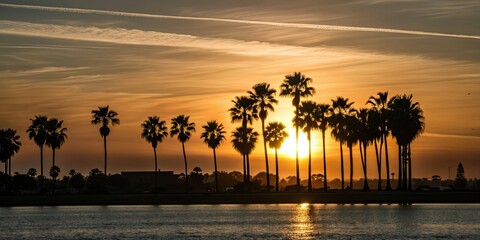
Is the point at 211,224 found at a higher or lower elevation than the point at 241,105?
lower

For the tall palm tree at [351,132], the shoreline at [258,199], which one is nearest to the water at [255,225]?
the shoreline at [258,199]

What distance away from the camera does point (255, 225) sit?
93875mm

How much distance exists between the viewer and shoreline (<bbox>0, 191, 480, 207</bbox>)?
427 ft

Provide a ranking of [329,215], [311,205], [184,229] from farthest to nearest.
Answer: [311,205] → [329,215] → [184,229]

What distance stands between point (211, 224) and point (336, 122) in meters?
61.9

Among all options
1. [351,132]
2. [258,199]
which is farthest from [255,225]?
[351,132]

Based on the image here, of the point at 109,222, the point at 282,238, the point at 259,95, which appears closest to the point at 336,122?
the point at 259,95

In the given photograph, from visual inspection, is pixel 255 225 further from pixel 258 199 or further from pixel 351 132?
pixel 351 132

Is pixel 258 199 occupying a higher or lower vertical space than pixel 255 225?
higher

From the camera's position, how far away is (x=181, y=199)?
468 ft

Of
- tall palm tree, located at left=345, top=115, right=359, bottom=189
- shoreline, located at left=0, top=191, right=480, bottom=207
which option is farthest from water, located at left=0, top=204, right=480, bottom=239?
tall palm tree, located at left=345, top=115, right=359, bottom=189

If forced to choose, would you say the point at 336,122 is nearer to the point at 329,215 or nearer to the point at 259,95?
the point at 259,95

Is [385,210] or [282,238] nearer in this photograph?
[282,238]

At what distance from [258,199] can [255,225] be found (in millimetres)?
43278
